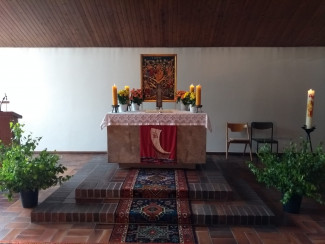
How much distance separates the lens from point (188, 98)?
4398mm

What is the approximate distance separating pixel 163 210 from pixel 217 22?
351 cm

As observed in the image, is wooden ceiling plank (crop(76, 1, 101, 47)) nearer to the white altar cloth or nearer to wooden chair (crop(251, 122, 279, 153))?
the white altar cloth

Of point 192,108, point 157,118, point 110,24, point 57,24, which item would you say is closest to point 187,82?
point 192,108

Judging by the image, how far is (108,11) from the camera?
187 inches

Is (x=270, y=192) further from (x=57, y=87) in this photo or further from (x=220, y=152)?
(x=57, y=87)

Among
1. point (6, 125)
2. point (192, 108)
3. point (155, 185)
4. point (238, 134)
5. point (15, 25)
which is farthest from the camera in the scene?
point (238, 134)

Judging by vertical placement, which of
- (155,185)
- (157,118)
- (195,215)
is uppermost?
(157,118)

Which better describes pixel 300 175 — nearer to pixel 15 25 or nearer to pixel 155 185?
pixel 155 185

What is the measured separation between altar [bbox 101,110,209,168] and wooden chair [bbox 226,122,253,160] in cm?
162

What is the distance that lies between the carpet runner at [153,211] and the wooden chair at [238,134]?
2.04 metres

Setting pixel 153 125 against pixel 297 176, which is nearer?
pixel 297 176

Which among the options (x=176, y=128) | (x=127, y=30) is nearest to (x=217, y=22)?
(x=127, y=30)

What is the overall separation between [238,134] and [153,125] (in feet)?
8.52

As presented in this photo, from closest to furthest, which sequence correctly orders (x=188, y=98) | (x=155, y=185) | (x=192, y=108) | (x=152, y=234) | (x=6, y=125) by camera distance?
1. (x=152, y=234)
2. (x=155, y=185)
3. (x=6, y=125)
4. (x=192, y=108)
5. (x=188, y=98)
